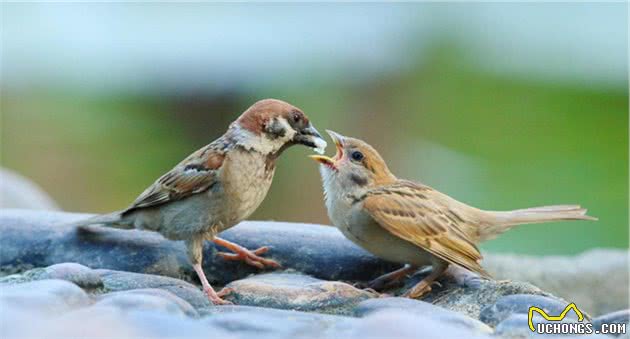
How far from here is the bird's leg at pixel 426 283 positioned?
3.55 m

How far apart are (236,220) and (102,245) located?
57cm

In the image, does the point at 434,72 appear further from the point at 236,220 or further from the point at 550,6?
the point at 236,220

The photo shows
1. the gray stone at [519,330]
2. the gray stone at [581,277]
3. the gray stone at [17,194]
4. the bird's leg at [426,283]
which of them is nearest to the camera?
the gray stone at [519,330]

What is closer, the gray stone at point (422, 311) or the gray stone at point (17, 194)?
the gray stone at point (422, 311)

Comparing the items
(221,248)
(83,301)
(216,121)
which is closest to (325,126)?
(216,121)

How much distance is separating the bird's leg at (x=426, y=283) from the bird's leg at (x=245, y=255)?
1.95ft

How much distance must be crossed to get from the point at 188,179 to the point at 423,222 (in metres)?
0.97

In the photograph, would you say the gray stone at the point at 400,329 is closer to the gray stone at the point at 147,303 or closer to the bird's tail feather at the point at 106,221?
the gray stone at the point at 147,303

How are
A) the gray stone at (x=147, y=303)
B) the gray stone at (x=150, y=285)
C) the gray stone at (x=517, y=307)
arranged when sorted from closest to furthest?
the gray stone at (x=147, y=303) < the gray stone at (x=517, y=307) < the gray stone at (x=150, y=285)

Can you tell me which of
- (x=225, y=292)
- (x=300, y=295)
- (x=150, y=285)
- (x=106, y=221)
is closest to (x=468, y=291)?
(x=300, y=295)

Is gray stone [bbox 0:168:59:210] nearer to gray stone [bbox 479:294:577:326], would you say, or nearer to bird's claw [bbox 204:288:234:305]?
bird's claw [bbox 204:288:234:305]

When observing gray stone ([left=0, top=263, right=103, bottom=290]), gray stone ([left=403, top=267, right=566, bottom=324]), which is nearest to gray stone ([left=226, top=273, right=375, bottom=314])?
gray stone ([left=403, top=267, right=566, bottom=324])

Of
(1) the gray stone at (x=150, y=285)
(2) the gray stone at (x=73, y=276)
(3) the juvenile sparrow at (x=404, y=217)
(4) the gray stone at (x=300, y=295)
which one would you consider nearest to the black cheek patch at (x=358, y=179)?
(3) the juvenile sparrow at (x=404, y=217)

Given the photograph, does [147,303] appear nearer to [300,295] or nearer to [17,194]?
[300,295]
